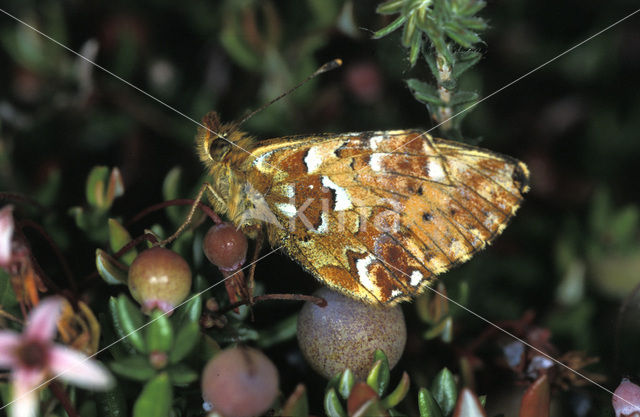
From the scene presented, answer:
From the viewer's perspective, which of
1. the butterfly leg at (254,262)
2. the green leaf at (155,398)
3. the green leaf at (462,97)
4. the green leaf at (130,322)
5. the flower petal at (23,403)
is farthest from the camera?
the green leaf at (462,97)

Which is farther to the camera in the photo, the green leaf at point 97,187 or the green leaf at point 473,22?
the green leaf at point 97,187

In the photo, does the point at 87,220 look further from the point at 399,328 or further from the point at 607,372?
the point at 607,372

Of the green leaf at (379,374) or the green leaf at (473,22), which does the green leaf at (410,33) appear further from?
the green leaf at (379,374)

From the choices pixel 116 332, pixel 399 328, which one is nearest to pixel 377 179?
pixel 399 328

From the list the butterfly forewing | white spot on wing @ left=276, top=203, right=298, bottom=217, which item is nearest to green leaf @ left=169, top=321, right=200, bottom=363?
the butterfly forewing

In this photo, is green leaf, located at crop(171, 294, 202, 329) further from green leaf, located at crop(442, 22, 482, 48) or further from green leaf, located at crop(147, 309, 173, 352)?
green leaf, located at crop(442, 22, 482, 48)

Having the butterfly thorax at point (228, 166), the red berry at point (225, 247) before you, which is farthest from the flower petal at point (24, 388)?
the butterfly thorax at point (228, 166)
